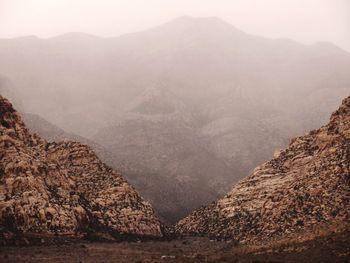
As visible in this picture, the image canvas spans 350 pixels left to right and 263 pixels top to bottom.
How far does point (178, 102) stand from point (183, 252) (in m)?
120

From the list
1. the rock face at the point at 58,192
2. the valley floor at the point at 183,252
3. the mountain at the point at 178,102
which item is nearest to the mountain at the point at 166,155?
the mountain at the point at 178,102

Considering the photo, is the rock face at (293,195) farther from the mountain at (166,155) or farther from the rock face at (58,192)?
the mountain at (166,155)

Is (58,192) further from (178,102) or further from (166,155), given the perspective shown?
(178,102)

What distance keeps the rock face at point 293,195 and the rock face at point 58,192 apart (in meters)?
8.89

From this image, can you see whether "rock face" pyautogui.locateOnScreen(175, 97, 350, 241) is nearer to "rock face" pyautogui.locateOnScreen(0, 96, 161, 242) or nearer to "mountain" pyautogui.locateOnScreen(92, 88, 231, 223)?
"rock face" pyautogui.locateOnScreen(0, 96, 161, 242)

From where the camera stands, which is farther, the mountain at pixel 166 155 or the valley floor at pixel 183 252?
the mountain at pixel 166 155

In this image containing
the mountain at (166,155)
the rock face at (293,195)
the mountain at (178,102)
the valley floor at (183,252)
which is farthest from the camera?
the mountain at (178,102)

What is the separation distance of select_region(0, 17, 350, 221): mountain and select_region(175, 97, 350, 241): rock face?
3756 cm

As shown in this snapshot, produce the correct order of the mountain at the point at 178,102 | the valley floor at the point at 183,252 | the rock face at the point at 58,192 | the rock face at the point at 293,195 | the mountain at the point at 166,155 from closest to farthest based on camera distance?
the valley floor at the point at 183,252, the rock face at the point at 293,195, the rock face at the point at 58,192, the mountain at the point at 166,155, the mountain at the point at 178,102

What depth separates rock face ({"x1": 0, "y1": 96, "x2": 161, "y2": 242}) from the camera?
47875 millimetres

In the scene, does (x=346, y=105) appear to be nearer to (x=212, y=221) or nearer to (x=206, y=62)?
(x=212, y=221)

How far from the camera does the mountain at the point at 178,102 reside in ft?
424

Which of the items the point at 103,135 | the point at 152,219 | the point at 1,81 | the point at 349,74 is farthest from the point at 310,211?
the point at 349,74

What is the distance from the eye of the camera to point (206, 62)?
7554 inches
